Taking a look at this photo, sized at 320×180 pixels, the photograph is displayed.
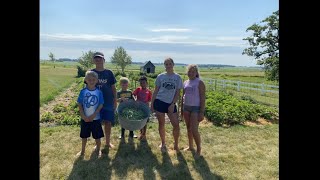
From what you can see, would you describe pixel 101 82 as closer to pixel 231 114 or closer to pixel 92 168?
pixel 92 168

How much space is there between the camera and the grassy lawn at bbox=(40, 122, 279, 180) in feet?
15.2

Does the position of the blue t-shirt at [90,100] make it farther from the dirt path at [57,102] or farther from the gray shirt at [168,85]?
the dirt path at [57,102]

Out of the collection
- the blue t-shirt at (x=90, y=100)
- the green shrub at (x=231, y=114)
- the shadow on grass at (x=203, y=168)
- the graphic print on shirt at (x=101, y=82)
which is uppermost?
the graphic print on shirt at (x=101, y=82)

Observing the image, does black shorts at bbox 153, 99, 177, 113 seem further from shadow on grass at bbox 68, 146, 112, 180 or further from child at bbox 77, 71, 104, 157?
shadow on grass at bbox 68, 146, 112, 180

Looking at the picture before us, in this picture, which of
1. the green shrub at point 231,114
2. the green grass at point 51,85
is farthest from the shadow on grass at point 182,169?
the green shrub at point 231,114

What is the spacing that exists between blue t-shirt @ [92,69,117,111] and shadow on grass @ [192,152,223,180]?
182cm

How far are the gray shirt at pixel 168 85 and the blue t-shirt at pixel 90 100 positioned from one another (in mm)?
1105

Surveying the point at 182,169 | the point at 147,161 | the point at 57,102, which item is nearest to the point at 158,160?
the point at 147,161

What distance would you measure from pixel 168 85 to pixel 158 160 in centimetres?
135

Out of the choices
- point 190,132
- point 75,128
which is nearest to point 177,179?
point 190,132

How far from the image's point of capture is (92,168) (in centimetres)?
481

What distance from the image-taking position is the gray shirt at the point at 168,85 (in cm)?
536
